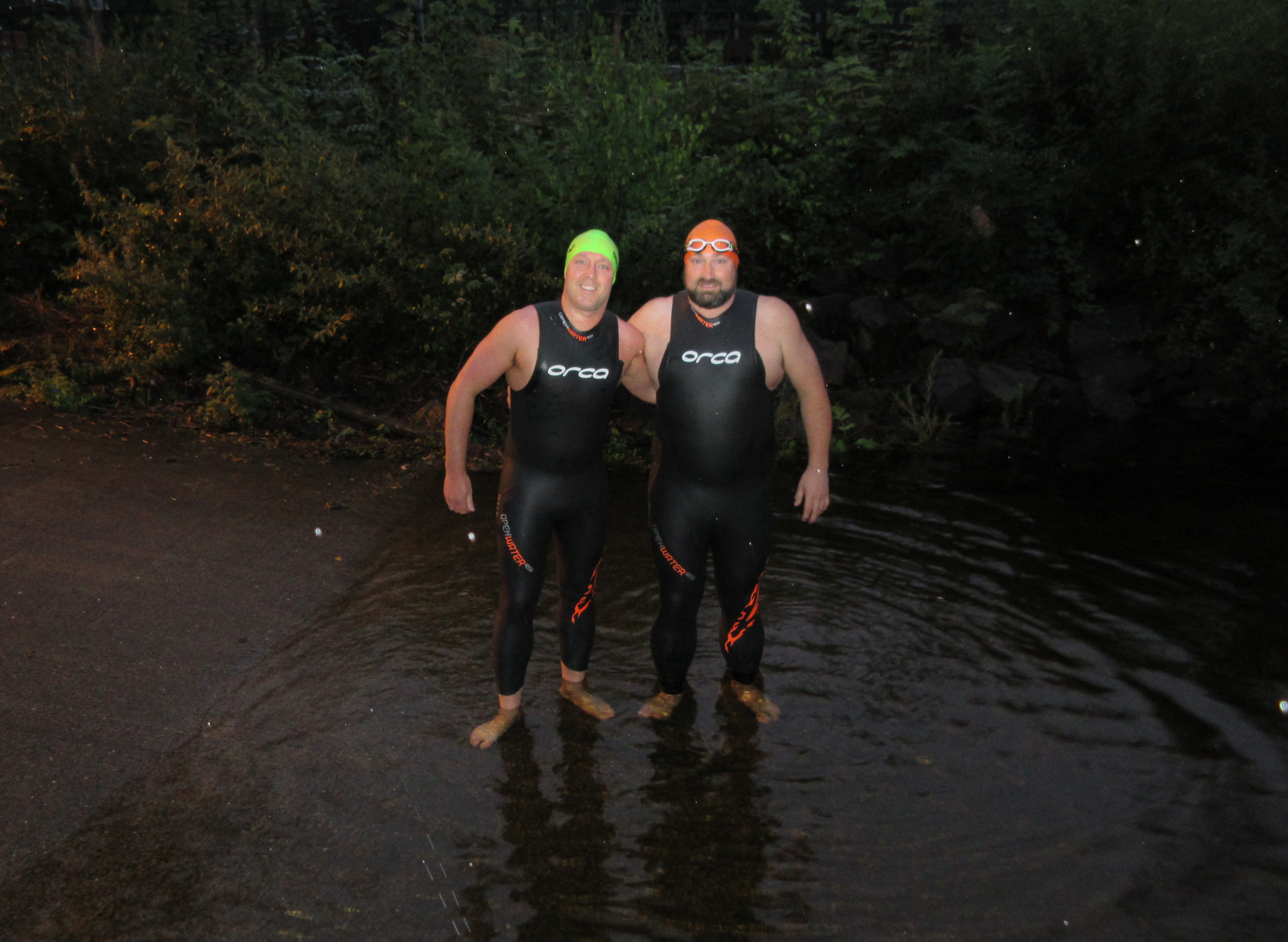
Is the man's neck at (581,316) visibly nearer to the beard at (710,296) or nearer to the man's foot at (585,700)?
the beard at (710,296)

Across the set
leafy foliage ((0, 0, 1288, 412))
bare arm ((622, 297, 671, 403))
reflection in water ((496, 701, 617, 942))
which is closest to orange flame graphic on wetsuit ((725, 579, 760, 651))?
reflection in water ((496, 701, 617, 942))

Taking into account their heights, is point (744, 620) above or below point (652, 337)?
below

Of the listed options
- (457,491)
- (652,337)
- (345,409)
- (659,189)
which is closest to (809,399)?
(652,337)

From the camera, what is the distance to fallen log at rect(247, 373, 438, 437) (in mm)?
9039

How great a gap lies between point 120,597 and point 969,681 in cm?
443

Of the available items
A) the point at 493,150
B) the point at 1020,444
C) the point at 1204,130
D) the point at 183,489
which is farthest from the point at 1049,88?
the point at 183,489

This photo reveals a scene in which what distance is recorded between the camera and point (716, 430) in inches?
178

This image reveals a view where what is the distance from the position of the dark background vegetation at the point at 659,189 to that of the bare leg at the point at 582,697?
467 centimetres

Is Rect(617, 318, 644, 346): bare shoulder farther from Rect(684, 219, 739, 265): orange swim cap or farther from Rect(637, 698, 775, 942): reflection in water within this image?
Rect(637, 698, 775, 942): reflection in water

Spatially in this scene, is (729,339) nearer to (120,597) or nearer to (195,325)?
(120,597)

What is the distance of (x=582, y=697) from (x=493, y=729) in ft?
1.54

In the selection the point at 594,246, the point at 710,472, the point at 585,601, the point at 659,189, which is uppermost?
the point at 659,189

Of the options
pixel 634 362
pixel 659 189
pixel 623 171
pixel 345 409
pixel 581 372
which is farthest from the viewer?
pixel 345 409

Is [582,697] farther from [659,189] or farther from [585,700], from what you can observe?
[659,189]
